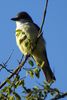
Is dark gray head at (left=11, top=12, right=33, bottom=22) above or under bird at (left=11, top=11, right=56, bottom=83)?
above

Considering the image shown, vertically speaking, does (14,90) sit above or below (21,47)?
above

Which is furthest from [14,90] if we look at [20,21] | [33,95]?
[20,21]

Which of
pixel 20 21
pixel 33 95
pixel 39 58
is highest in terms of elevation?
pixel 33 95

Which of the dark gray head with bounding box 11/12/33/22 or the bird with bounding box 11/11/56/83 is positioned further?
the dark gray head with bounding box 11/12/33/22

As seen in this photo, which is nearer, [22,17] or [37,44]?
[37,44]

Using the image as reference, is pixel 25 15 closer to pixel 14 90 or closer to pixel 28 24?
pixel 28 24

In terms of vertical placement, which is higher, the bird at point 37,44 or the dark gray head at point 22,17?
the dark gray head at point 22,17

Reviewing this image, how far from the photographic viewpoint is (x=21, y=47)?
8.11 meters

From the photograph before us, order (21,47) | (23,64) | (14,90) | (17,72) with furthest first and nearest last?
1. (21,47)
2. (23,64)
3. (17,72)
4. (14,90)

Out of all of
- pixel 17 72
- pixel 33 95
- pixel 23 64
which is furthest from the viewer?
pixel 23 64

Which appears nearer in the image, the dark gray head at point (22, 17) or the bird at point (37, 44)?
the bird at point (37, 44)

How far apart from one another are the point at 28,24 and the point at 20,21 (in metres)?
0.33

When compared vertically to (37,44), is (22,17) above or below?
above

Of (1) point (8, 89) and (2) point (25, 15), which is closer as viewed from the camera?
(1) point (8, 89)
